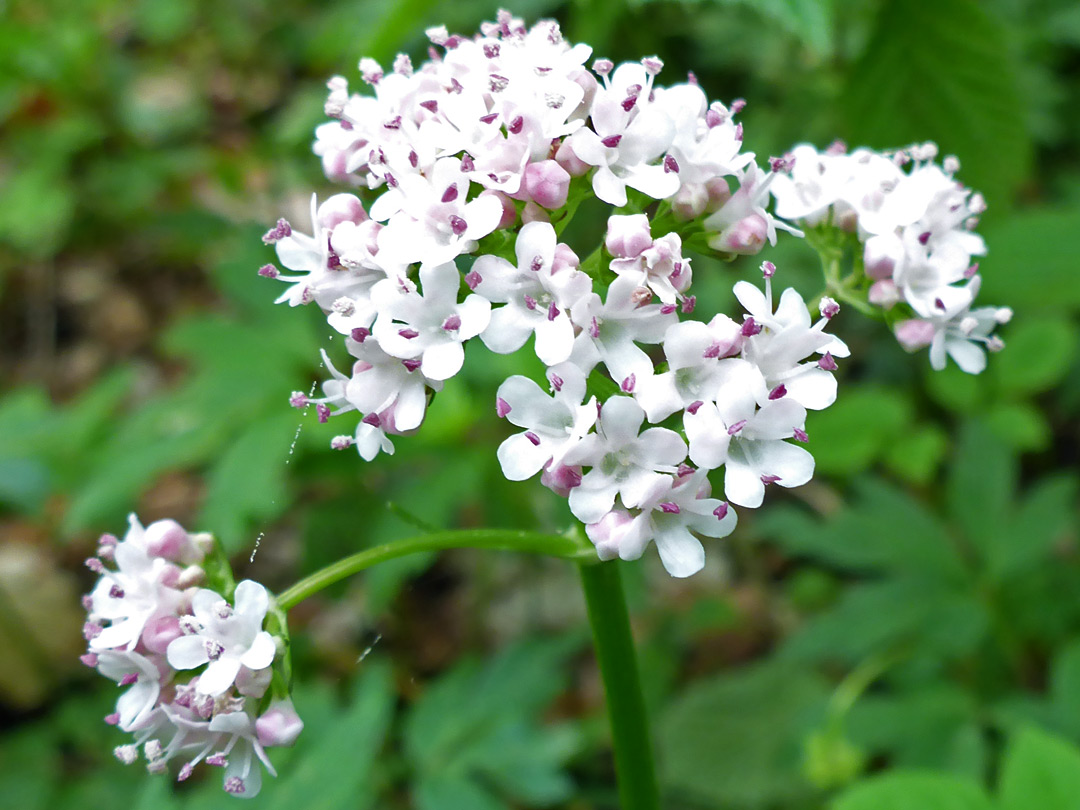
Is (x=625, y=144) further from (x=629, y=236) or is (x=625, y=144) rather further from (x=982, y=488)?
(x=982, y=488)

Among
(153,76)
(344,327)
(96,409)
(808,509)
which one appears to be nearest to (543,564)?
(808,509)

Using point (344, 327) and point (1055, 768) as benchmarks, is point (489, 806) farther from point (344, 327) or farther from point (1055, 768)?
point (344, 327)

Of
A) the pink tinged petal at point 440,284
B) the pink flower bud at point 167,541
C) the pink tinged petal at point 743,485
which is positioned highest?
the pink tinged petal at point 440,284

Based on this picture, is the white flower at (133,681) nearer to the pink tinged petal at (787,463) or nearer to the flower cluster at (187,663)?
the flower cluster at (187,663)

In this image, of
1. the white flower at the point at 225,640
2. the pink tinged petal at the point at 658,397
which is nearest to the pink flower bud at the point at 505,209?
the pink tinged petal at the point at 658,397

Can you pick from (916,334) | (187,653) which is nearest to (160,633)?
(187,653)

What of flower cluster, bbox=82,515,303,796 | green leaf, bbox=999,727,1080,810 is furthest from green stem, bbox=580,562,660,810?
green leaf, bbox=999,727,1080,810
